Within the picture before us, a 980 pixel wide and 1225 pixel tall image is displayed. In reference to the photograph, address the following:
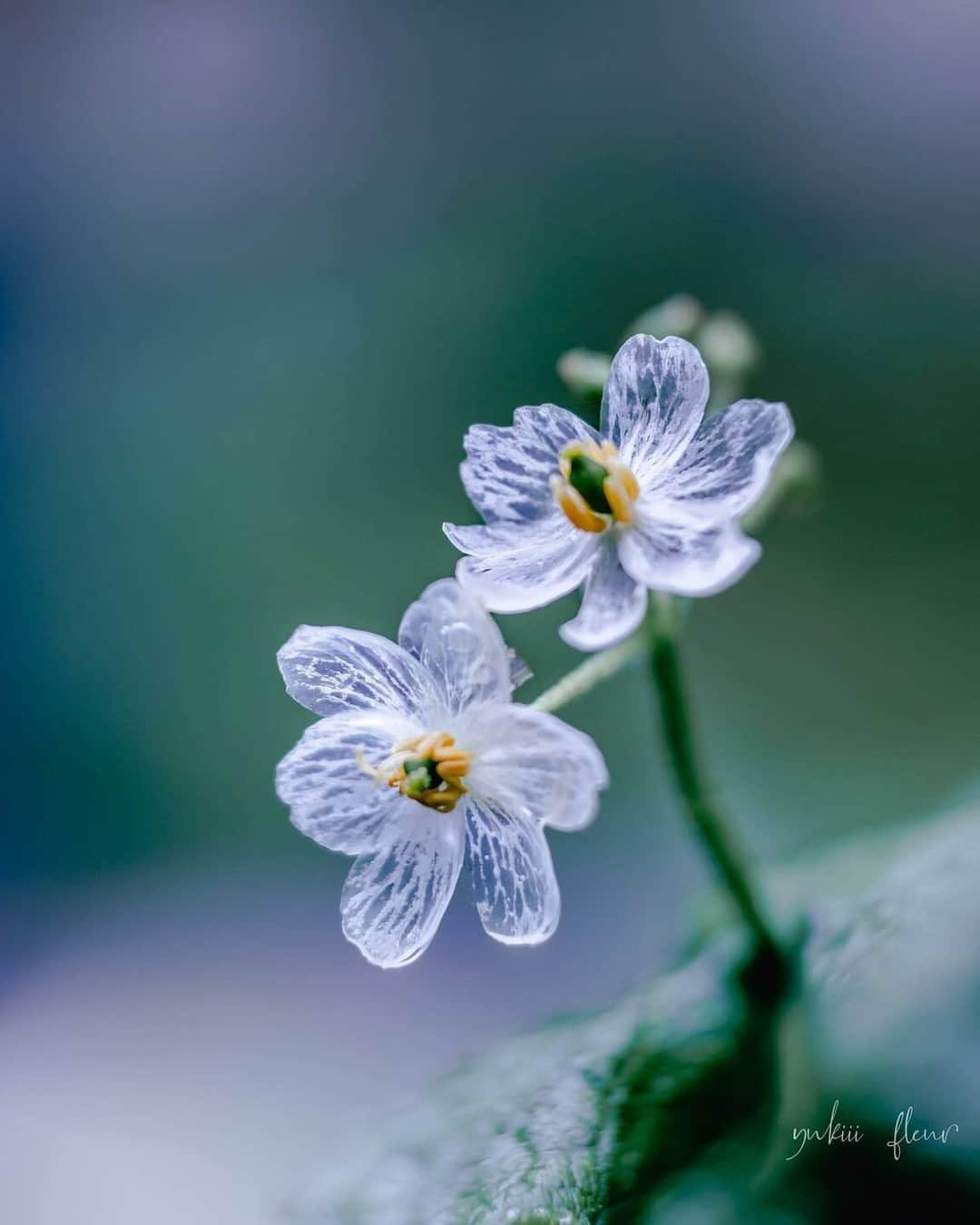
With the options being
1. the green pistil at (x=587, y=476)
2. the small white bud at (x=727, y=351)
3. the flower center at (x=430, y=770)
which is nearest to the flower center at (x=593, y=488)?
the green pistil at (x=587, y=476)

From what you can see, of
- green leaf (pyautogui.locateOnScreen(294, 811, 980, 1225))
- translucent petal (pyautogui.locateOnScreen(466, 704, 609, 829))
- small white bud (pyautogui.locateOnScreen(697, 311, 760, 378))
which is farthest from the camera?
small white bud (pyautogui.locateOnScreen(697, 311, 760, 378))

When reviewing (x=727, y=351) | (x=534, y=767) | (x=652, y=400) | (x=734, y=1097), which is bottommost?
(x=734, y=1097)

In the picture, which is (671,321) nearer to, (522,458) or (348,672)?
(522,458)

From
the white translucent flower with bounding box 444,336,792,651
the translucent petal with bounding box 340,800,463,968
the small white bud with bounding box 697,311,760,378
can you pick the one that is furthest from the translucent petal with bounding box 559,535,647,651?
the small white bud with bounding box 697,311,760,378

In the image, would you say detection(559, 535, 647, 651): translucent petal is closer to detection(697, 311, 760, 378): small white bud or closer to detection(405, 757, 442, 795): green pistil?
detection(405, 757, 442, 795): green pistil

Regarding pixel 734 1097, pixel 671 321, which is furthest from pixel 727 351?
pixel 734 1097

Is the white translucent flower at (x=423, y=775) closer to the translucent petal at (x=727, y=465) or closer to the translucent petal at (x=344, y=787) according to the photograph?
the translucent petal at (x=344, y=787)

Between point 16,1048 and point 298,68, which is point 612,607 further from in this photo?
point 298,68
